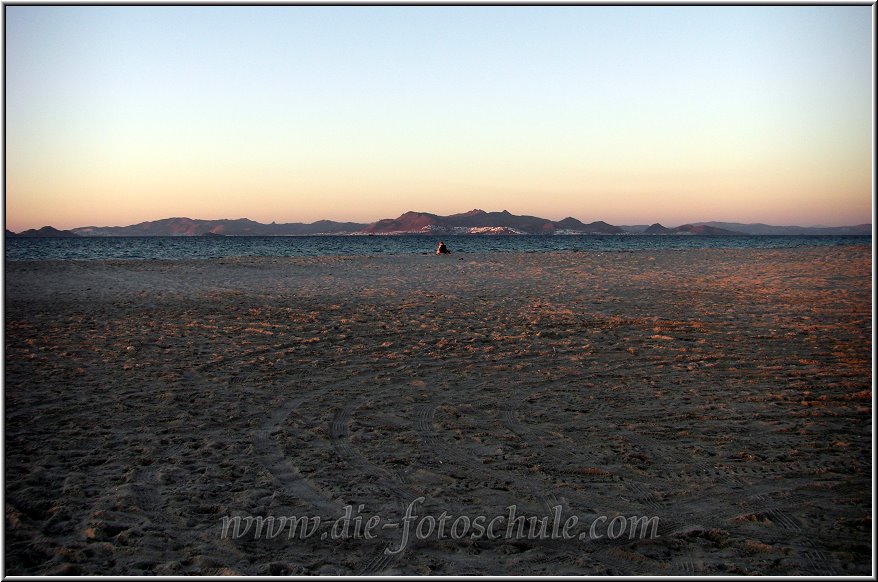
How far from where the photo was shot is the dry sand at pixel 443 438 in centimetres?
371

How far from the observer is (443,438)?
18.1 feet

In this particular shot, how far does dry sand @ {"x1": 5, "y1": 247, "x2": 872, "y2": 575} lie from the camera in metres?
3.71

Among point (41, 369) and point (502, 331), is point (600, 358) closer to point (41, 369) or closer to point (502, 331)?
point (502, 331)

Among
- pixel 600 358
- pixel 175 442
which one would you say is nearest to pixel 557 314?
pixel 600 358

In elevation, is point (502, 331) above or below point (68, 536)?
above

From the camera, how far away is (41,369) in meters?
8.21

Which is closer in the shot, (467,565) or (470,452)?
(467,565)

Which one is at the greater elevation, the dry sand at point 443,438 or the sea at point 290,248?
the sea at point 290,248

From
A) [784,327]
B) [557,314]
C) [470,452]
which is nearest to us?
[470,452]

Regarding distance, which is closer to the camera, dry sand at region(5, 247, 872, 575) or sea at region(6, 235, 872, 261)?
dry sand at region(5, 247, 872, 575)

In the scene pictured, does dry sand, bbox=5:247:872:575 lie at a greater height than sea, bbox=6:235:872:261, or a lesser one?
lesser

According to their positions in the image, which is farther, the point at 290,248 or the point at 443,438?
the point at 290,248

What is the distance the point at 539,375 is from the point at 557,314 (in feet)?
16.1

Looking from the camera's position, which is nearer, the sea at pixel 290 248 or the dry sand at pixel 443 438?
the dry sand at pixel 443 438
